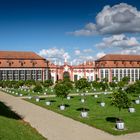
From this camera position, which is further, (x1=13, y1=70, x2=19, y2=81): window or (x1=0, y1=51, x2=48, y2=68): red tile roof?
(x1=13, y1=70, x2=19, y2=81): window

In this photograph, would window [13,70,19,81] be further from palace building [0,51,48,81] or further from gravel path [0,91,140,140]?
gravel path [0,91,140,140]

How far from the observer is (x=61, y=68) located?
338 ft

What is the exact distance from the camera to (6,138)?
1895cm

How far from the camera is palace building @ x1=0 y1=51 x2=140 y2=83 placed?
313ft

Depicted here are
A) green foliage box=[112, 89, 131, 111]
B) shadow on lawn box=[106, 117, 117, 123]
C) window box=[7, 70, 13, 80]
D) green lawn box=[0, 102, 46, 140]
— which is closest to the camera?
green lawn box=[0, 102, 46, 140]

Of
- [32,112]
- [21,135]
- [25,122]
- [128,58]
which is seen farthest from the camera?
[128,58]

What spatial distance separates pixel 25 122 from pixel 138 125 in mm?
9451

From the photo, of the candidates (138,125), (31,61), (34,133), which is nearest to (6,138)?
(34,133)

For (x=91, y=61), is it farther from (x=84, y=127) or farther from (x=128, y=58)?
(x=84, y=127)

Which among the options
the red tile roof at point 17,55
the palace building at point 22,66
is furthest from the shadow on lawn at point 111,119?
the red tile roof at point 17,55

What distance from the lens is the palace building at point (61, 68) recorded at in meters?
95.2

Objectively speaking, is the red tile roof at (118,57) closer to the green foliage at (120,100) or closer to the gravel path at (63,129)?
the gravel path at (63,129)

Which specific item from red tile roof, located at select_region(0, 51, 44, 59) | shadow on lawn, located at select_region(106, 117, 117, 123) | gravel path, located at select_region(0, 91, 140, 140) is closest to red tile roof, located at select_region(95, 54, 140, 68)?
red tile roof, located at select_region(0, 51, 44, 59)

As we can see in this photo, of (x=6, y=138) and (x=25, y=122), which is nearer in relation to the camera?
(x=6, y=138)
